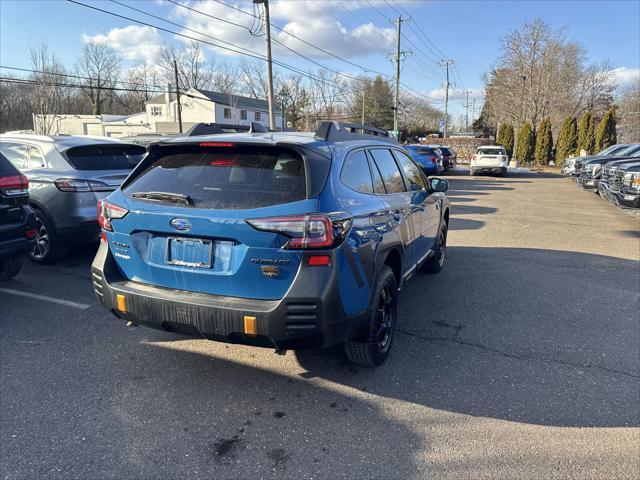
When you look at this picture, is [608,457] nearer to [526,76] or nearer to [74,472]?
[74,472]

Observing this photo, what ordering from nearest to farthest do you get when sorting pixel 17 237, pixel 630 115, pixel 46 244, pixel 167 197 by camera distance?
pixel 167 197
pixel 17 237
pixel 46 244
pixel 630 115

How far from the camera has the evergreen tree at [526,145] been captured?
3656cm

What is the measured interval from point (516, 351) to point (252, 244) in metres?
2.55

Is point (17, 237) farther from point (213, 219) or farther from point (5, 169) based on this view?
point (213, 219)

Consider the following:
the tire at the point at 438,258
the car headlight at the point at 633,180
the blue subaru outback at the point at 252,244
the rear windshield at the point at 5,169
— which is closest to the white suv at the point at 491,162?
the car headlight at the point at 633,180

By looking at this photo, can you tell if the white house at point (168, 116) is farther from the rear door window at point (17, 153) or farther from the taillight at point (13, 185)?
the taillight at point (13, 185)

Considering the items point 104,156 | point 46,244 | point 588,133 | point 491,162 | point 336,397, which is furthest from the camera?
point 588,133

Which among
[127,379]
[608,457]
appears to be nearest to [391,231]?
[608,457]

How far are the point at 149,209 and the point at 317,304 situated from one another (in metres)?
1.27

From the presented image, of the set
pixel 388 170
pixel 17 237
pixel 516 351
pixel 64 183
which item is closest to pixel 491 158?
pixel 388 170

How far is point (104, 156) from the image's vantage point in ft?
21.3

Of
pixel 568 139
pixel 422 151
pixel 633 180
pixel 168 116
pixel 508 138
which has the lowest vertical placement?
pixel 633 180

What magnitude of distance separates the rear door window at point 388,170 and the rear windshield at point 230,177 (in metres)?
1.21

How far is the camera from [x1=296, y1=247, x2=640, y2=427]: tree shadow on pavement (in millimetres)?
3170
